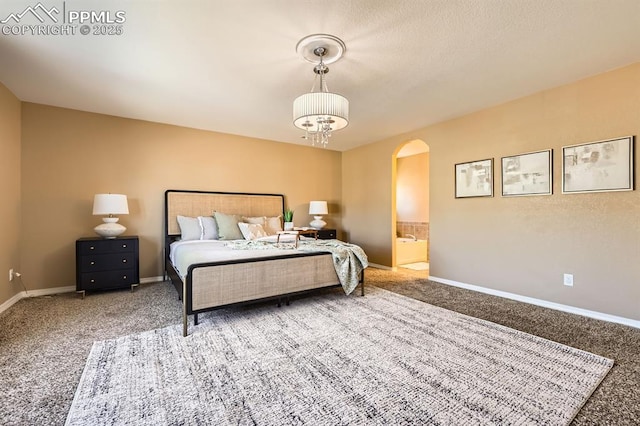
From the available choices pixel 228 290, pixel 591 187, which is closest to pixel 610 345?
pixel 591 187

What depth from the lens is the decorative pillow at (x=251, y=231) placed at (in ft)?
14.0

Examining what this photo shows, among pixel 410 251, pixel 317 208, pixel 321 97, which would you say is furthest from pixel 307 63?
pixel 410 251

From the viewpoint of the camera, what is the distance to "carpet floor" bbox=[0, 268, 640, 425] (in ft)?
5.13

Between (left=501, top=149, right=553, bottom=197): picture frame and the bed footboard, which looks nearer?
the bed footboard

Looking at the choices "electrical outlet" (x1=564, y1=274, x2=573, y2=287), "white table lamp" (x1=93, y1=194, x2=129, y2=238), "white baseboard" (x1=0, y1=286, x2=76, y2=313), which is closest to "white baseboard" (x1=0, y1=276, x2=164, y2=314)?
"white baseboard" (x1=0, y1=286, x2=76, y2=313)

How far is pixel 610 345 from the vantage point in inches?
89.9

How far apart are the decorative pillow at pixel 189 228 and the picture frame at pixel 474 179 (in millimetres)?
3965

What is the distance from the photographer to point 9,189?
3254 millimetres

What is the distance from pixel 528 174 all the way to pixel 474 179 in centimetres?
65

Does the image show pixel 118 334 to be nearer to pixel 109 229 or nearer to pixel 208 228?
pixel 109 229

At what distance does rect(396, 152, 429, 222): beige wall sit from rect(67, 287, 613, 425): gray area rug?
4279 mm

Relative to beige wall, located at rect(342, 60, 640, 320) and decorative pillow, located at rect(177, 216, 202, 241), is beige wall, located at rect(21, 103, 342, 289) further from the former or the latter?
beige wall, located at rect(342, 60, 640, 320)

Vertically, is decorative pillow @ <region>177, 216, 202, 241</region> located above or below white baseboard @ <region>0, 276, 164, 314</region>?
above

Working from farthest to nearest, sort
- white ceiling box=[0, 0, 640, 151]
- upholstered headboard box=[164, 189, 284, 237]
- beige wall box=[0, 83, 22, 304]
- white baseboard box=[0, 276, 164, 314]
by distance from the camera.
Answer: upholstered headboard box=[164, 189, 284, 237]
white baseboard box=[0, 276, 164, 314]
beige wall box=[0, 83, 22, 304]
white ceiling box=[0, 0, 640, 151]
